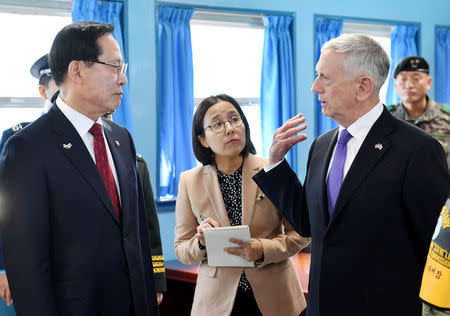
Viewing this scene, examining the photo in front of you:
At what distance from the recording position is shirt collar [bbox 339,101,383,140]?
1.71 meters

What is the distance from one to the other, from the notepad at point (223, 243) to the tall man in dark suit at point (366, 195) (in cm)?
34

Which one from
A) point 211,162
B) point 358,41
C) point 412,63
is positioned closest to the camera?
point 358,41

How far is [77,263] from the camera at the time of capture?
154cm

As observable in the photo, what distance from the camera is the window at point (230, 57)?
4789mm

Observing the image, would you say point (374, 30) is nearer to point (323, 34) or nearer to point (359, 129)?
point (323, 34)

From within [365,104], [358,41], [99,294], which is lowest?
[99,294]

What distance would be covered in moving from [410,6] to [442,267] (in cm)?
520

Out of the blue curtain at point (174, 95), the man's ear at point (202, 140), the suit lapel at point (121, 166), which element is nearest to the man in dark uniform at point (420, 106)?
the blue curtain at point (174, 95)

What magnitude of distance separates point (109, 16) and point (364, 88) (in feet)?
9.57

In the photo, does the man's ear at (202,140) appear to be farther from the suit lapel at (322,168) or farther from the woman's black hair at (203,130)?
the suit lapel at (322,168)

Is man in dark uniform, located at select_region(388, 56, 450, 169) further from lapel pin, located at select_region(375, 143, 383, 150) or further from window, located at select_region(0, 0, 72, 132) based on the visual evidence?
window, located at select_region(0, 0, 72, 132)

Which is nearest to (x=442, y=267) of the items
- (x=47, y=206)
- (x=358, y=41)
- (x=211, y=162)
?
(x=358, y=41)

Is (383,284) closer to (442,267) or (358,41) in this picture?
(442,267)

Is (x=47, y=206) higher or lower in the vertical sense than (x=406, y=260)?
higher
